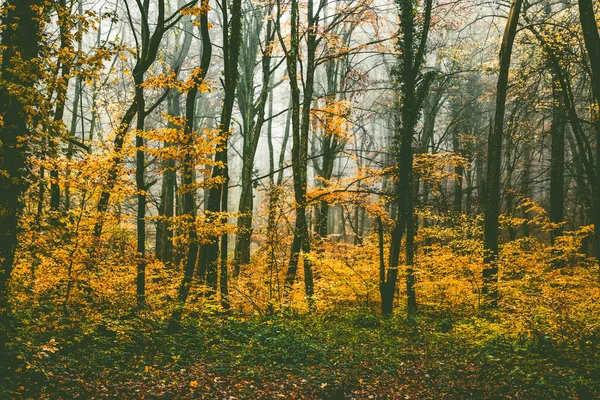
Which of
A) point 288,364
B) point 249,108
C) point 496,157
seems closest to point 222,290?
point 288,364

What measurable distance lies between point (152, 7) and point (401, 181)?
19.1 m

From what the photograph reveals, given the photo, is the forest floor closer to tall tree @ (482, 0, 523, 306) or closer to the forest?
the forest

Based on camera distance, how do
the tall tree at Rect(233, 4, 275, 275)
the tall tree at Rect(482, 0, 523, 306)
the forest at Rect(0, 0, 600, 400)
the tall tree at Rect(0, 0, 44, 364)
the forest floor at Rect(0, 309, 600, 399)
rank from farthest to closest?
the tall tree at Rect(233, 4, 275, 275)
the tall tree at Rect(482, 0, 523, 306)
the forest at Rect(0, 0, 600, 400)
the forest floor at Rect(0, 309, 600, 399)
the tall tree at Rect(0, 0, 44, 364)

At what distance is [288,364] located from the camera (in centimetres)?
696

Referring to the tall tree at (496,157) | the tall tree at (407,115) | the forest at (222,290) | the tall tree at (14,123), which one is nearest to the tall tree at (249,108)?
the forest at (222,290)

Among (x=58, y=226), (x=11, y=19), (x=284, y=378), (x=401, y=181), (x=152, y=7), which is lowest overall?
(x=284, y=378)

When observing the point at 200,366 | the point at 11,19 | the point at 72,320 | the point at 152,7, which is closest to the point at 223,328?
the point at 200,366

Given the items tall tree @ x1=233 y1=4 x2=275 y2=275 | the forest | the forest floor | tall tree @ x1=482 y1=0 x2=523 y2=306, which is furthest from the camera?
tall tree @ x1=233 y1=4 x2=275 y2=275

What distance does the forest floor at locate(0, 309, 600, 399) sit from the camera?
535cm

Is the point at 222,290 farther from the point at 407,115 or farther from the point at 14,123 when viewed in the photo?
the point at 407,115

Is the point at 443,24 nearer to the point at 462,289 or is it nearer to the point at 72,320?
the point at 462,289

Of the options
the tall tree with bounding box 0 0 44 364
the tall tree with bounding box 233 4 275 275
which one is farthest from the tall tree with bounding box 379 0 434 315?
the tall tree with bounding box 0 0 44 364

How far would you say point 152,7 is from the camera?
73.8 feet

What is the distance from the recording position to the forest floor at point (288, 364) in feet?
17.6
